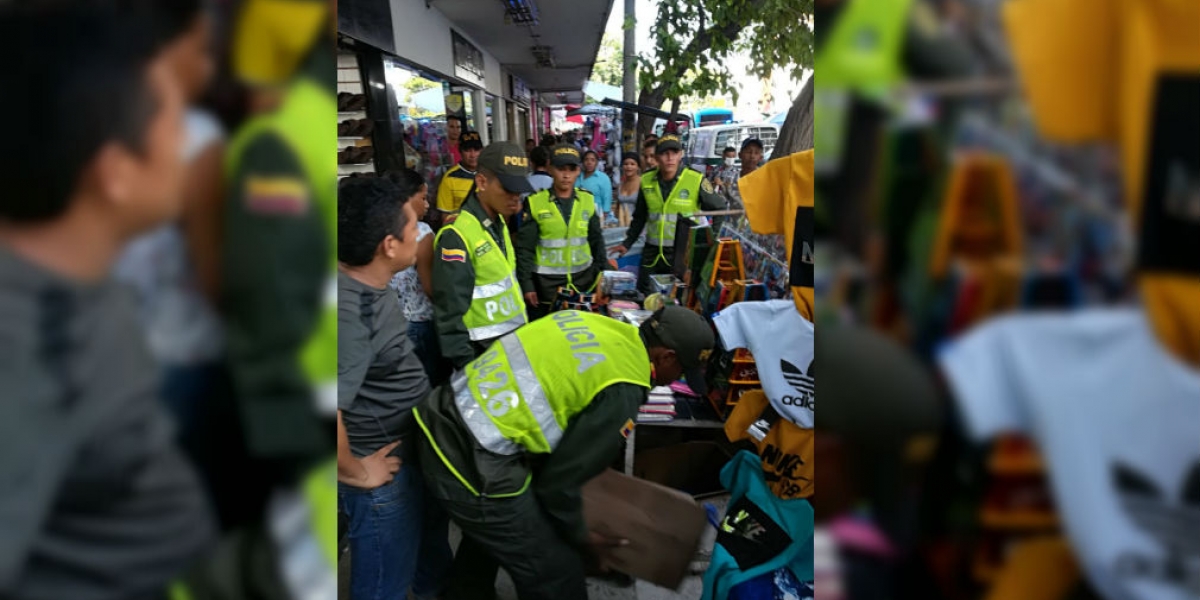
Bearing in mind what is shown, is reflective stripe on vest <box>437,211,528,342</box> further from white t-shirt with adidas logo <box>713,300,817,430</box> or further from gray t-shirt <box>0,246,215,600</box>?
gray t-shirt <box>0,246,215,600</box>

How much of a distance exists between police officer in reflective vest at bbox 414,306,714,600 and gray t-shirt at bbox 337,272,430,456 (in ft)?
0.40

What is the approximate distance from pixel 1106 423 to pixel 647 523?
170 centimetres

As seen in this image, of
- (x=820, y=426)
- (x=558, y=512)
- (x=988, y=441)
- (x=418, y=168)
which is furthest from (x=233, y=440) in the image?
(x=418, y=168)

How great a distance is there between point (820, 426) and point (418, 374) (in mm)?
2007

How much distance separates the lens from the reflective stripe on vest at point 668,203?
5.38 meters

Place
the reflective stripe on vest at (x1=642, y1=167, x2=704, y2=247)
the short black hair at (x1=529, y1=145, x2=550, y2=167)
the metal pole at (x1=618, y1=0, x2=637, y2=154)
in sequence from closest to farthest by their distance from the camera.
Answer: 1. the reflective stripe on vest at (x1=642, y1=167, x2=704, y2=247)
2. the short black hair at (x1=529, y1=145, x2=550, y2=167)
3. the metal pole at (x1=618, y1=0, x2=637, y2=154)

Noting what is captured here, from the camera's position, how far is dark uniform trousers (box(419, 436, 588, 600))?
81.5 inches

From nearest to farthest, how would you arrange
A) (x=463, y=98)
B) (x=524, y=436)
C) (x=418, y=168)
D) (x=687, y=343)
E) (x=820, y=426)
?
(x=820, y=426), (x=524, y=436), (x=687, y=343), (x=418, y=168), (x=463, y=98)

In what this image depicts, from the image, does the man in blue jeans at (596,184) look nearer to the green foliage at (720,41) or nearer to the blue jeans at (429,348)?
the green foliage at (720,41)

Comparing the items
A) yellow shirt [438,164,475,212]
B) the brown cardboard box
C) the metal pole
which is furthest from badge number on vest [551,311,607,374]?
the metal pole

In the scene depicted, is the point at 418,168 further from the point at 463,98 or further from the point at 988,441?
the point at 988,441

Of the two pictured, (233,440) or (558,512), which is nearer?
(233,440)

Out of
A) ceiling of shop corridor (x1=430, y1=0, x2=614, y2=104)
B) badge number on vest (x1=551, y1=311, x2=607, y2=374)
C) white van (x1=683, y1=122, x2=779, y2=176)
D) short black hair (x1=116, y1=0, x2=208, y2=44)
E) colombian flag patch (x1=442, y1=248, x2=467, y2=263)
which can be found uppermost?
ceiling of shop corridor (x1=430, y1=0, x2=614, y2=104)

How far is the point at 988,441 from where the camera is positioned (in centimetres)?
48
